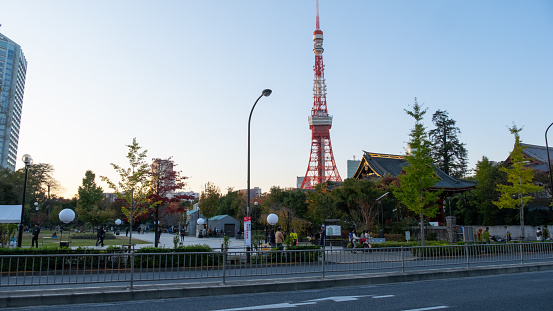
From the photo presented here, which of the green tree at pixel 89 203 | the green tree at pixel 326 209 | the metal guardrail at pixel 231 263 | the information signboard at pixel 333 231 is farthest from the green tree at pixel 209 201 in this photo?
the metal guardrail at pixel 231 263

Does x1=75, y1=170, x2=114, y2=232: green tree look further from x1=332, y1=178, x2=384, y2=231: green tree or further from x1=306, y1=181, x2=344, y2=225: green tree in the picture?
x1=332, y1=178, x2=384, y2=231: green tree

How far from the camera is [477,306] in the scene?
7.75 meters

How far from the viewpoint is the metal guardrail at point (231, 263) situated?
9664 mm

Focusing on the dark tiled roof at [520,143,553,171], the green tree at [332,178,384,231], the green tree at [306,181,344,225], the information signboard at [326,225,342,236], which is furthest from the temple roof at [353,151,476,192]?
the information signboard at [326,225,342,236]

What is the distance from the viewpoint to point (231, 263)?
1217cm

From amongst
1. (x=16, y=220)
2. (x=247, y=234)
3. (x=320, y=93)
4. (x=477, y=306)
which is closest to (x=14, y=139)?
(x=320, y=93)

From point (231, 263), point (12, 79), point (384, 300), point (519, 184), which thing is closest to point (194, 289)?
point (231, 263)

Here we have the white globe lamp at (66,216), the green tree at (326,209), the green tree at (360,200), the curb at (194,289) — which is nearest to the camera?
the curb at (194,289)

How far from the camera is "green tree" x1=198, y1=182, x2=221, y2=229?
6060 centimetres

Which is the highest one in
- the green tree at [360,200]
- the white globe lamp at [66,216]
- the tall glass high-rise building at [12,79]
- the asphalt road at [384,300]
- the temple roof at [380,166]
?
the tall glass high-rise building at [12,79]

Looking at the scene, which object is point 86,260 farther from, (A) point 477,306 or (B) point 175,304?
(A) point 477,306

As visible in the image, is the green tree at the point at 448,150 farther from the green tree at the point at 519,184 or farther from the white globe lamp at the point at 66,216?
the white globe lamp at the point at 66,216

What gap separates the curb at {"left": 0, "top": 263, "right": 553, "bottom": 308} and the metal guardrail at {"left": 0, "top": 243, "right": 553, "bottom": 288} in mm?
345

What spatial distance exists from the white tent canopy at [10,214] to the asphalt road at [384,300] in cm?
1909
